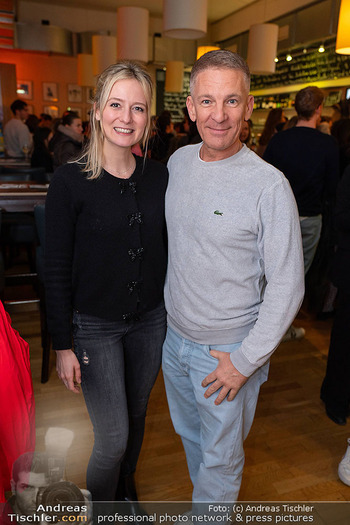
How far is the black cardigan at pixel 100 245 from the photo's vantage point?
49.4 inches

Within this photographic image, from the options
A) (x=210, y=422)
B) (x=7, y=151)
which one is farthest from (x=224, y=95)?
(x=7, y=151)

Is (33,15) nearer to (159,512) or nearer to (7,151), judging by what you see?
(7,151)

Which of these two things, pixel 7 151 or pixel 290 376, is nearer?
pixel 290 376

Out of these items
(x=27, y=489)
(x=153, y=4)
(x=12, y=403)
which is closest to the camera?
(x=27, y=489)

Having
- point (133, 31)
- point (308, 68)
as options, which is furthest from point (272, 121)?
point (308, 68)

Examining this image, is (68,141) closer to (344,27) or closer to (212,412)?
(344,27)

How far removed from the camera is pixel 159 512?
5.75 feet

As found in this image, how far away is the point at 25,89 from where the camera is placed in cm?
1008

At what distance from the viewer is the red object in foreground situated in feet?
3.05

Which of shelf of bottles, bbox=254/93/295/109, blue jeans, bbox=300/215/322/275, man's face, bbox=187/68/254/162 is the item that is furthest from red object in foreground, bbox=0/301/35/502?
shelf of bottles, bbox=254/93/295/109

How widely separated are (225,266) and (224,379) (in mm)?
331

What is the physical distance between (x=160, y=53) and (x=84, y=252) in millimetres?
10051

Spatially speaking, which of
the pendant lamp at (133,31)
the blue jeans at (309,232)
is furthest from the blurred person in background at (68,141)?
the blue jeans at (309,232)

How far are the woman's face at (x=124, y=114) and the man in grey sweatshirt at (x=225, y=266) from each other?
0.16 m
